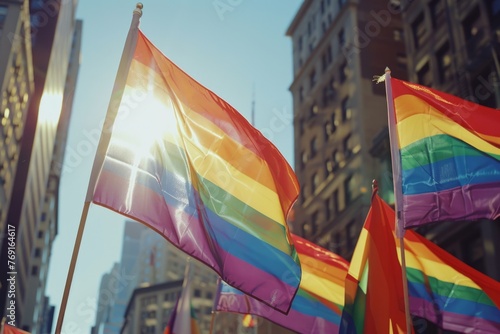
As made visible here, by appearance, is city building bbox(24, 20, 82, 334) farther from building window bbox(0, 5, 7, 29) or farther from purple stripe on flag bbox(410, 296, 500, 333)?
purple stripe on flag bbox(410, 296, 500, 333)

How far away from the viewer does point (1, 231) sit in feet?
188

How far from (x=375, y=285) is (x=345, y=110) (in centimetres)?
4262

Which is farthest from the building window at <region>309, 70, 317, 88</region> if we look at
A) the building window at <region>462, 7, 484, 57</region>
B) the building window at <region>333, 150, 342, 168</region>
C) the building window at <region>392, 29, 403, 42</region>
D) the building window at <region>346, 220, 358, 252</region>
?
the building window at <region>462, 7, 484, 57</region>

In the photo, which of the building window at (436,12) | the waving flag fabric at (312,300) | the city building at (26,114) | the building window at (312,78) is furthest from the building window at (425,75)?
the city building at (26,114)

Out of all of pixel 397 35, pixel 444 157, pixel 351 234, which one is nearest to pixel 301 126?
pixel 397 35

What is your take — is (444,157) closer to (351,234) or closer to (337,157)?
(351,234)

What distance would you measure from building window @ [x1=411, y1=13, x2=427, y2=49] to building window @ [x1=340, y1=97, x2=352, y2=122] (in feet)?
35.3

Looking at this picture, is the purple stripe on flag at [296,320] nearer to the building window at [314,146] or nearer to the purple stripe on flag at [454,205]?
the purple stripe on flag at [454,205]

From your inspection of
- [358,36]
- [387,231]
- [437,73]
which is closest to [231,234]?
[387,231]

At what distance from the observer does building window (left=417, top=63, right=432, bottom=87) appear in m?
40.2

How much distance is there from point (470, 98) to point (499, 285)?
21139 millimetres

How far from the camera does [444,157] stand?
1192 centimetres

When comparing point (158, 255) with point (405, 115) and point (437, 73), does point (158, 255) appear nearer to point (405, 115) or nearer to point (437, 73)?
point (437, 73)

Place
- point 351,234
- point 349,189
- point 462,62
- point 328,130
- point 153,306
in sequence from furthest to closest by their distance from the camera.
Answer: point 153,306
point 328,130
point 349,189
point 351,234
point 462,62
